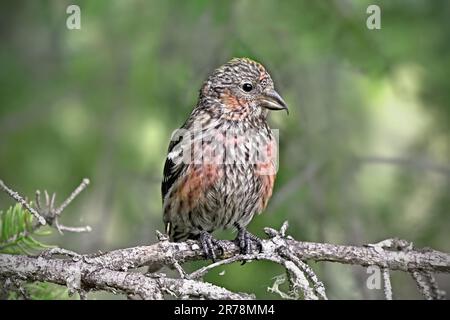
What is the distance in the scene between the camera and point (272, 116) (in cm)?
581

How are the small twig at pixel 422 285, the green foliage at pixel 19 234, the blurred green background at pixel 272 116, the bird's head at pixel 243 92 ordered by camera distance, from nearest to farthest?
the small twig at pixel 422 285, the green foliage at pixel 19 234, the bird's head at pixel 243 92, the blurred green background at pixel 272 116

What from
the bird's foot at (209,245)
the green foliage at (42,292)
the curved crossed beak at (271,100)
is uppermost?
the curved crossed beak at (271,100)

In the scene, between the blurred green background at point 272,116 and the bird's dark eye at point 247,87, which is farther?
the blurred green background at point 272,116

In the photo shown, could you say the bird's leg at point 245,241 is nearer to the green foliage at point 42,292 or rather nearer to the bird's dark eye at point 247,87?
the bird's dark eye at point 247,87

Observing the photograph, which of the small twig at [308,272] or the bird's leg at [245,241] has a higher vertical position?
the small twig at [308,272]

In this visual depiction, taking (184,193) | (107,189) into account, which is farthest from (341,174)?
(107,189)

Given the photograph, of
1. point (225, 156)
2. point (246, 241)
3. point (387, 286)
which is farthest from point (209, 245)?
point (387, 286)

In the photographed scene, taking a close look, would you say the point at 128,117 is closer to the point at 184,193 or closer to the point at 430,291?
the point at 184,193

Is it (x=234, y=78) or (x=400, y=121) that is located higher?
(x=234, y=78)

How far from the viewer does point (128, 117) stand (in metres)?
6.27

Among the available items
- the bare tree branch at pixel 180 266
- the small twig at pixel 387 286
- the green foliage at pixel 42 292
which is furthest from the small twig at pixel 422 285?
the green foliage at pixel 42 292

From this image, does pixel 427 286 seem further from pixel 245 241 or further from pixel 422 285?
pixel 245 241

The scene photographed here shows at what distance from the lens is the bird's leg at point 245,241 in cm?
432
